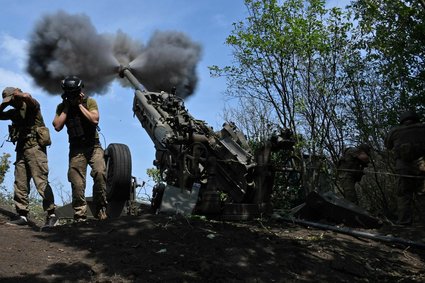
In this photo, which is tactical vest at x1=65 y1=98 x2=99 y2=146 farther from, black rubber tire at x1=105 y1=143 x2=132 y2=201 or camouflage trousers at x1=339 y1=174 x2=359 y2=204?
camouflage trousers at x1=339 y1=174 x2=359 y2=204

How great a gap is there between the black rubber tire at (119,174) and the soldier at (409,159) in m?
4.17

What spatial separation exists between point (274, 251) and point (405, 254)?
5.43 feet

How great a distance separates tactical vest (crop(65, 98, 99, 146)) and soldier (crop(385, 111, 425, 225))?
4696mm

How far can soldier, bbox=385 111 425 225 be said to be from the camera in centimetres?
765

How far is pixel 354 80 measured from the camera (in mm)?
15664

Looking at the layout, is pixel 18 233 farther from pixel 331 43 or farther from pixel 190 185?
pixel 331 43

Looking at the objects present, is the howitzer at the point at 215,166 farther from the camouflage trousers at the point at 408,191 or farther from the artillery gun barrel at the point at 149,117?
the camouflage trousers at the point at 408,191

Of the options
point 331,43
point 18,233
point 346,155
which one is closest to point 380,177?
point 331,43

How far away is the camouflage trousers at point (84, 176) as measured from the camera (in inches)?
246

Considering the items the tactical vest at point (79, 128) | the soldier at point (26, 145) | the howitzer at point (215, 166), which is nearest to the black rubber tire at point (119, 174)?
the howitzer at point (215, 166)

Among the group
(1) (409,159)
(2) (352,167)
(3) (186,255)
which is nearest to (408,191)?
(1) (409,159)

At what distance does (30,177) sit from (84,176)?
0.79 metres

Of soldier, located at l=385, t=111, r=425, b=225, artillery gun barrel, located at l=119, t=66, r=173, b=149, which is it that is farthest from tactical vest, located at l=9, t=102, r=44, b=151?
soldier, located at l=385, t=111, r=425, b=225

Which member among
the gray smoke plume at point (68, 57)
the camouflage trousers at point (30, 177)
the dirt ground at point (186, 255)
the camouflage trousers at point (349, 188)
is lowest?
the dirt ground at point (186, 255)
